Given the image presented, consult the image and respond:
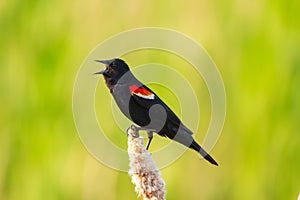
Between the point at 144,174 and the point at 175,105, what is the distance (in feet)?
4.54

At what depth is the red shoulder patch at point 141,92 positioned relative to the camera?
166cm

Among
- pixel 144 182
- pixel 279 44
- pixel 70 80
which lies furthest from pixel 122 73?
pixel 279 44

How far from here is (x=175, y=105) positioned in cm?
257

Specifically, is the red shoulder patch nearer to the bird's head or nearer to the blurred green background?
the bird's head

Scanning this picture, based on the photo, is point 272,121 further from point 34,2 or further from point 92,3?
point 34,2

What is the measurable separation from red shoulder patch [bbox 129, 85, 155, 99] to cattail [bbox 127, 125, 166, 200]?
0.43m

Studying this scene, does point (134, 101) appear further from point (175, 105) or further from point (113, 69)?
point (175, 105)

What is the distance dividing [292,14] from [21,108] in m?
1.21

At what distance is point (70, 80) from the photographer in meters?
2.63

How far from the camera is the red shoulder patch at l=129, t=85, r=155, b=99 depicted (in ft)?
5.46

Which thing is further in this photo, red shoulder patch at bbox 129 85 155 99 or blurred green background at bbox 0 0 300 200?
blurred green background at bbox 0 0 300 200

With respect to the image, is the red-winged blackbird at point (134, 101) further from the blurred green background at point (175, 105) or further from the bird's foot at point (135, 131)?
the blurred green background at point (175, 105)

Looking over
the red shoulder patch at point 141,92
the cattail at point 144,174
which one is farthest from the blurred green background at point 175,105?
the cattail at point 144,174

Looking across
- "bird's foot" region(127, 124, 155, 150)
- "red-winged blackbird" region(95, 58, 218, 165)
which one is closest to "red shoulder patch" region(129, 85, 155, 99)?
"red-winged blackbird" region(95, 58, 218, 165)
